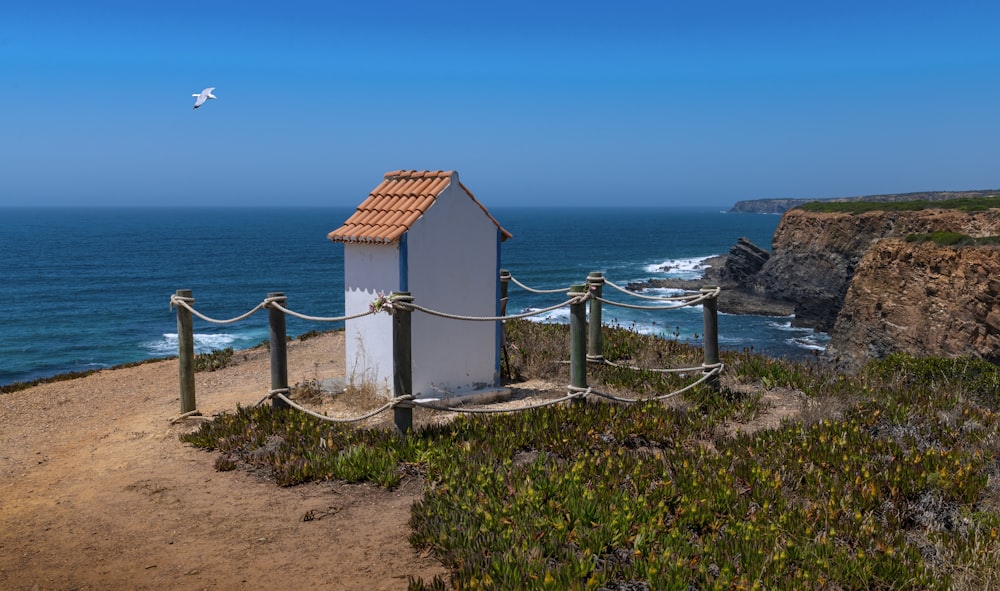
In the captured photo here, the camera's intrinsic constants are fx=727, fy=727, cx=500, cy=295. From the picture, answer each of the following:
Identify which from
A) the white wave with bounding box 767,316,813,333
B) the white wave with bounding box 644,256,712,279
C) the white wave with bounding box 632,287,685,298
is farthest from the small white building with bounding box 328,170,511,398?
the white wave with bounding box 644,256,712,279

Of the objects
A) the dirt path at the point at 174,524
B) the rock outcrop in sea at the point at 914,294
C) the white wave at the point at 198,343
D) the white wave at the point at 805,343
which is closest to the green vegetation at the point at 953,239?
the rock outcrop in sea at the point at 914,294

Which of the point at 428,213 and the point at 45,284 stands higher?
the point at 428,213

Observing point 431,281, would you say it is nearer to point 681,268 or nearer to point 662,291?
point 662,291

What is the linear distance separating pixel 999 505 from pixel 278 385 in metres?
6.92

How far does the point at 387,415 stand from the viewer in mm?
8812

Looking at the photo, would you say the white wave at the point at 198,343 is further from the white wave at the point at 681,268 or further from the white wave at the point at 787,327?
the white wave at the point at 681,268

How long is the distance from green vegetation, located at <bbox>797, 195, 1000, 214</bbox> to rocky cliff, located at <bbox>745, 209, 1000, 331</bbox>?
73 centimetres

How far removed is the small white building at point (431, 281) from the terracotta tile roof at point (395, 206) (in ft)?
0.06

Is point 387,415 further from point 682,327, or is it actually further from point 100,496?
point 682,327

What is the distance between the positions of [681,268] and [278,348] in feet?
206

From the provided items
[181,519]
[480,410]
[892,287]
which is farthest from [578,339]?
[892,287]

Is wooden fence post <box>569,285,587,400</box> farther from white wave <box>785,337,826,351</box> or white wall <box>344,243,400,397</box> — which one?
white wave <box>785,337,826,351</box>

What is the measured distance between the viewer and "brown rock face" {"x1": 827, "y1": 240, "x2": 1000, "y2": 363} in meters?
27.0

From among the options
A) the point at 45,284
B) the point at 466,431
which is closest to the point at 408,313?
the point at 466,431
